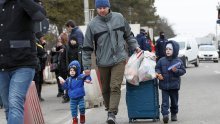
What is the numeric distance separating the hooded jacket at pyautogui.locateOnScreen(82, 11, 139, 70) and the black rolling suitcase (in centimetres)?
62

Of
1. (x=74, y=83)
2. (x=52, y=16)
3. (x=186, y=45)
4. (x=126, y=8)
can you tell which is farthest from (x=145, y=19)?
(x=74, y=83)

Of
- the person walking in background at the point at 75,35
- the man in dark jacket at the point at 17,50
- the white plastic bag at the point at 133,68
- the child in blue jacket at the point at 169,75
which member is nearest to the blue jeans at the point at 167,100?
the child in blue jacket at the point at 169,75

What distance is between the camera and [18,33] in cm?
709

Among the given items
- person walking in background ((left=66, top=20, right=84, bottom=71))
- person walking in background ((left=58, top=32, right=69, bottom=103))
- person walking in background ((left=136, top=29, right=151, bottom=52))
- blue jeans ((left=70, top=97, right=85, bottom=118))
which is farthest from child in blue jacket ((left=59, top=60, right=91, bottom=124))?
person walking in background ((left=136, top=29, right=151, bottom=52))

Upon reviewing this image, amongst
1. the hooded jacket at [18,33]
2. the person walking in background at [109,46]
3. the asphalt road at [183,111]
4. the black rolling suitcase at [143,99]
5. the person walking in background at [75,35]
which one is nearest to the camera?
the hooded jacket at [18,33]

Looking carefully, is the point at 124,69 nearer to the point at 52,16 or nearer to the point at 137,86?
the point at 137,86

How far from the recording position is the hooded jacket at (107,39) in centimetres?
1004

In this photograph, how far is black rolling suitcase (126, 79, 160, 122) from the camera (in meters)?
10.5

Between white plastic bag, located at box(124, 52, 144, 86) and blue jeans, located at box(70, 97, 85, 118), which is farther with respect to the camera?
blue jeans, located at box(70, 97, 85, 118)

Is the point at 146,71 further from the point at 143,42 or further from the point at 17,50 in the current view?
the point at 143,42

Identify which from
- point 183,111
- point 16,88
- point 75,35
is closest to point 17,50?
point 16,88

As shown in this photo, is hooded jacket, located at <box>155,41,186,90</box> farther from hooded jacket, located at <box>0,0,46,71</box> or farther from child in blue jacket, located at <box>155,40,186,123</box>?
hooded jacket, located at <box>0,0,46,71</box>

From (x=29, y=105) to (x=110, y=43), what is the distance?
1719 mm

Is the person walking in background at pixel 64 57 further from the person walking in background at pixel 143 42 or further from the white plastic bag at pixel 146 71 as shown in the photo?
the person walking in background at pixel 143 42
